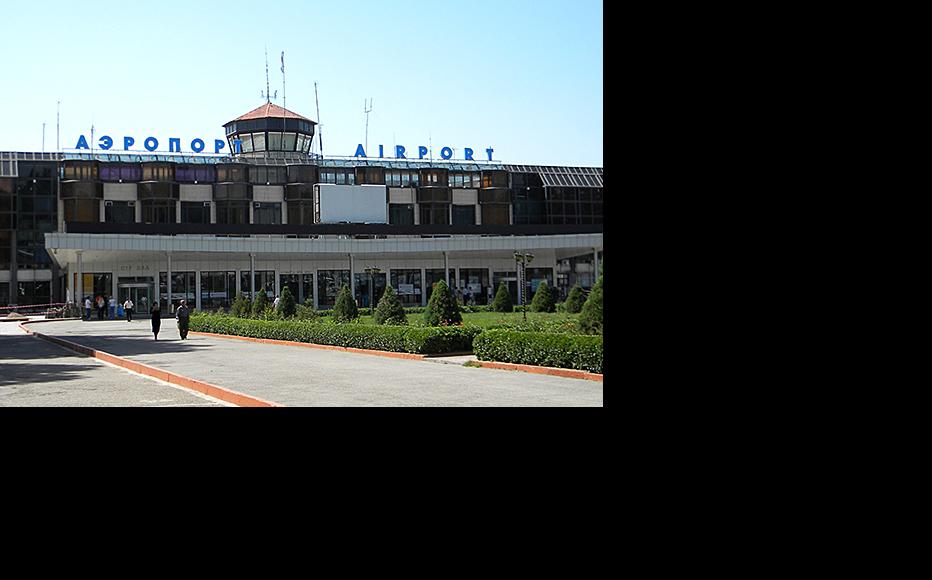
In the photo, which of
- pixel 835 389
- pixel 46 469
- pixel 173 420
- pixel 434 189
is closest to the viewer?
pixel 835 389

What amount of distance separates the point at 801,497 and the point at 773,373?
3.53 ft

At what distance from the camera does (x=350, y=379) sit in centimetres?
1466

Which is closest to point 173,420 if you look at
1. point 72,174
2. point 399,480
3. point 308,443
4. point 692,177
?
point 308,443

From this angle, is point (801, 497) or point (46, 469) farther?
point (46, 469)

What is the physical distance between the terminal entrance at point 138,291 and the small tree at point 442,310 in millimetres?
28551

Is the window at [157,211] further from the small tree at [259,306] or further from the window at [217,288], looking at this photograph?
the small tree at [259,306]

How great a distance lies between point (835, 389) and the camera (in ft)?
19.0

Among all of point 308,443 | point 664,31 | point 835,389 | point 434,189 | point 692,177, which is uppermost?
point 434,189

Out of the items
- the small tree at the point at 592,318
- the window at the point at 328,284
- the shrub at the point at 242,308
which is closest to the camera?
the small tree at the point at 592,318

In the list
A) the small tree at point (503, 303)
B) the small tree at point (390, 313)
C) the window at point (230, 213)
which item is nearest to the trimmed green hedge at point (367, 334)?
the small tree at point (390, 313)

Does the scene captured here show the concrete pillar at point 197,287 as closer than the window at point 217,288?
Yes

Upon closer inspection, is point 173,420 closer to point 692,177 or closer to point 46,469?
point 46,469

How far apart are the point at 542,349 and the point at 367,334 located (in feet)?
20.8

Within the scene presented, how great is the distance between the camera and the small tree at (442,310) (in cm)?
2217
